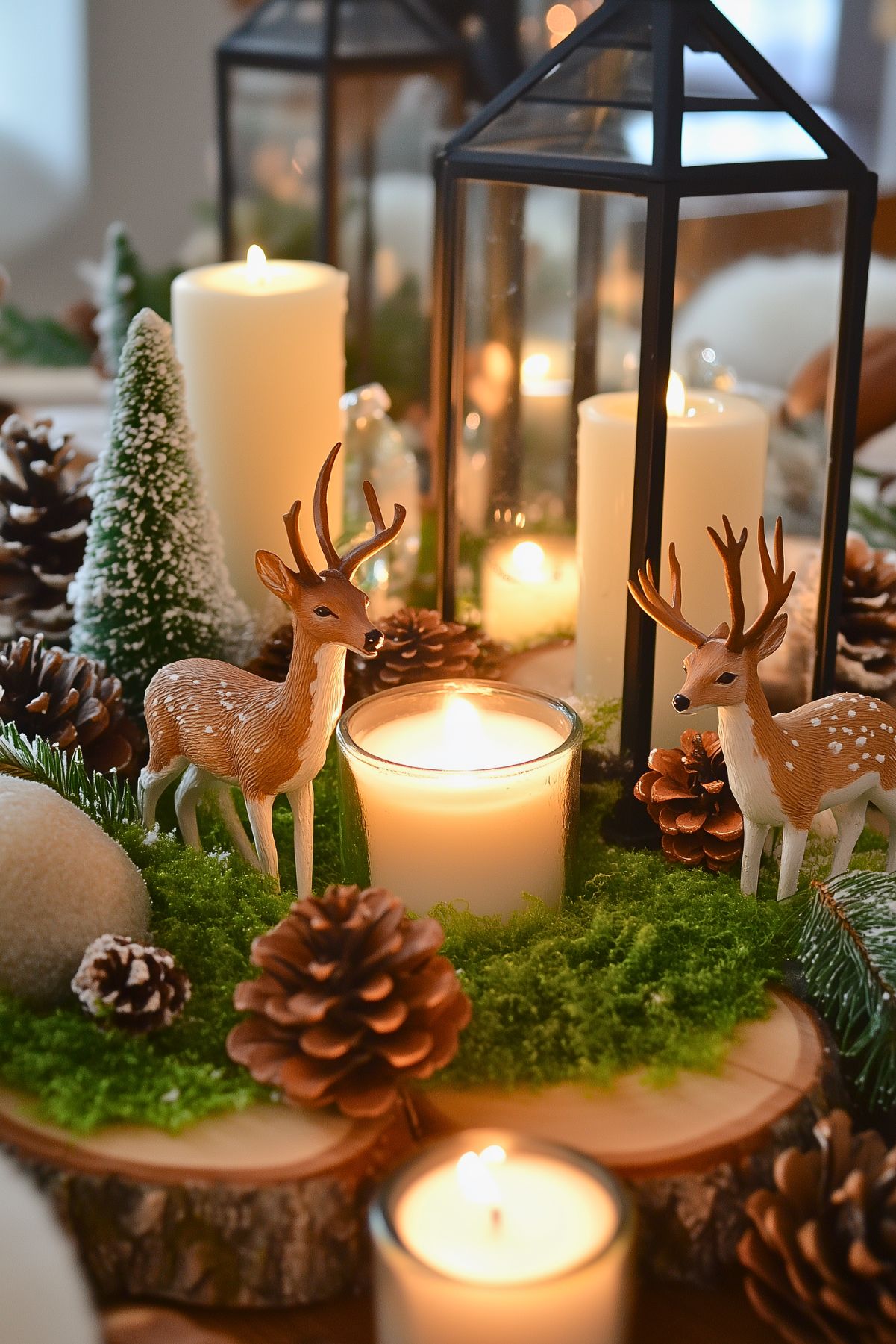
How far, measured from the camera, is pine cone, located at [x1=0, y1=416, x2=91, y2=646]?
1039mm

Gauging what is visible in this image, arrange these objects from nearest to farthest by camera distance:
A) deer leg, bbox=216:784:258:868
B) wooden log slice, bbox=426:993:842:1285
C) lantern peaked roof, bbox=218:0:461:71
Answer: wooden log slice, bbox=426:993:842:1285 → deer leg, bbox=216:784:258:868 → lantern peaked roof, bbox=218:0:461:71

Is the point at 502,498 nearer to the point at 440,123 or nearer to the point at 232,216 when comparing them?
the point at 232,216

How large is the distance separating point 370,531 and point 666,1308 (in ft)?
2.11

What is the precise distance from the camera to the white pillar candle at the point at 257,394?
97cm

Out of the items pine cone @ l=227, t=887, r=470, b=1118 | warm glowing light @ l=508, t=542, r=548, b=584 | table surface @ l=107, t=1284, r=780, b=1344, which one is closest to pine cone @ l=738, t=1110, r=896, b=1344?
table surface @ l=107, t=1284, r=780, b=1344

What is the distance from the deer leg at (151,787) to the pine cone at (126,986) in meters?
0.15

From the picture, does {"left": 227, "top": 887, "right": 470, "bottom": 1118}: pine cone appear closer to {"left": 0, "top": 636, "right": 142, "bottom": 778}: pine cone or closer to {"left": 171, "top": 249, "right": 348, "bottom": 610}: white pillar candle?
{"left": 0, "top": 636, "right": 142, "bottom": 778}: pine cone

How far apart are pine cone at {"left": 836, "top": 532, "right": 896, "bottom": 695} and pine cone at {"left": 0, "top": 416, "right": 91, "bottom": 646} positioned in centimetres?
53

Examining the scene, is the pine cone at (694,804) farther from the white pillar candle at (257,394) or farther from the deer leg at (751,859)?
the white pillar candle at (257,394)

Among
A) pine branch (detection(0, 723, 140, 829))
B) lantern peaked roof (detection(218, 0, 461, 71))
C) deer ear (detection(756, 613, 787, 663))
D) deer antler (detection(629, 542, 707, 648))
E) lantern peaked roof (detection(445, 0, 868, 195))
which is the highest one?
lantern peaked roof (detection(218, 0, 461, 71))

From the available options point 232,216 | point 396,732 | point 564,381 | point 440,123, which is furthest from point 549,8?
point 396,732

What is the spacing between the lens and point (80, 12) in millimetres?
2789

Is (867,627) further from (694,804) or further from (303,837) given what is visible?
(303,837)

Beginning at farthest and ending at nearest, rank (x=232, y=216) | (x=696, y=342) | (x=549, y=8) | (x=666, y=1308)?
1. (x=549, y=8)
2. (x=232, y=216)
3. (x=696, y=342)
4. (x=666, y=1308)
